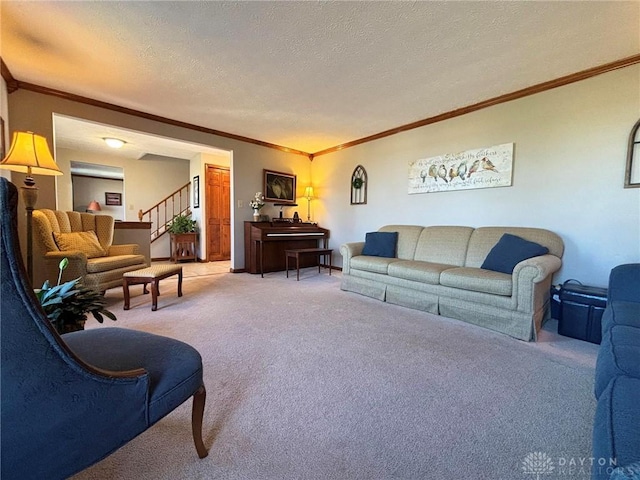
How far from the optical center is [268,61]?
2.55m

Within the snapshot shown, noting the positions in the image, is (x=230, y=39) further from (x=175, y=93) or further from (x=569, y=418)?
(x=569, y=418)

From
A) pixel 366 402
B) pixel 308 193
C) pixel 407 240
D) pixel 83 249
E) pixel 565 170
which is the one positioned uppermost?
pixel 308 193

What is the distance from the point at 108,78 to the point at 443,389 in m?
4.11

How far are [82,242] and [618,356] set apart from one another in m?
4.45

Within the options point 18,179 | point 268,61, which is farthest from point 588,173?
point 18,179

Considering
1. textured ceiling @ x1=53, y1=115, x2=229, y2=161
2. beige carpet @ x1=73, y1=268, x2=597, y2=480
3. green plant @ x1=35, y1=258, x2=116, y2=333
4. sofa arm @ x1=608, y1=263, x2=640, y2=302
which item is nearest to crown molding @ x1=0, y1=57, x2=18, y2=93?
textured ceiling @ x1=53, y1=115, x2=229, y2=161

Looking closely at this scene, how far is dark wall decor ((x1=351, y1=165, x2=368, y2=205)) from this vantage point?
15.8 ft

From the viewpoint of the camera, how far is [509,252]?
2.69m

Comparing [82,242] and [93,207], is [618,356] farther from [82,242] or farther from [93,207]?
[93,207]

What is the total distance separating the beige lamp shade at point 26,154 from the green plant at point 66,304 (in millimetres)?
1665

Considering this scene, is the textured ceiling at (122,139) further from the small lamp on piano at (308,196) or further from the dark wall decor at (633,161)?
the dark wall decor at (633,161)

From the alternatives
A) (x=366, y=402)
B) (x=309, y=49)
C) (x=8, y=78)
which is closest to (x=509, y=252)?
(x=366, y=402)

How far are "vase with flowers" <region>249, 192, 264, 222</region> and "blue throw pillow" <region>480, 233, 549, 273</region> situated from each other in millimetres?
3610

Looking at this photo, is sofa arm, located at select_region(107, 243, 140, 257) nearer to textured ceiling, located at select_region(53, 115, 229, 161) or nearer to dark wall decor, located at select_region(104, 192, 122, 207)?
textured ceiling, located at select_region(53, 115, 229, 161)
